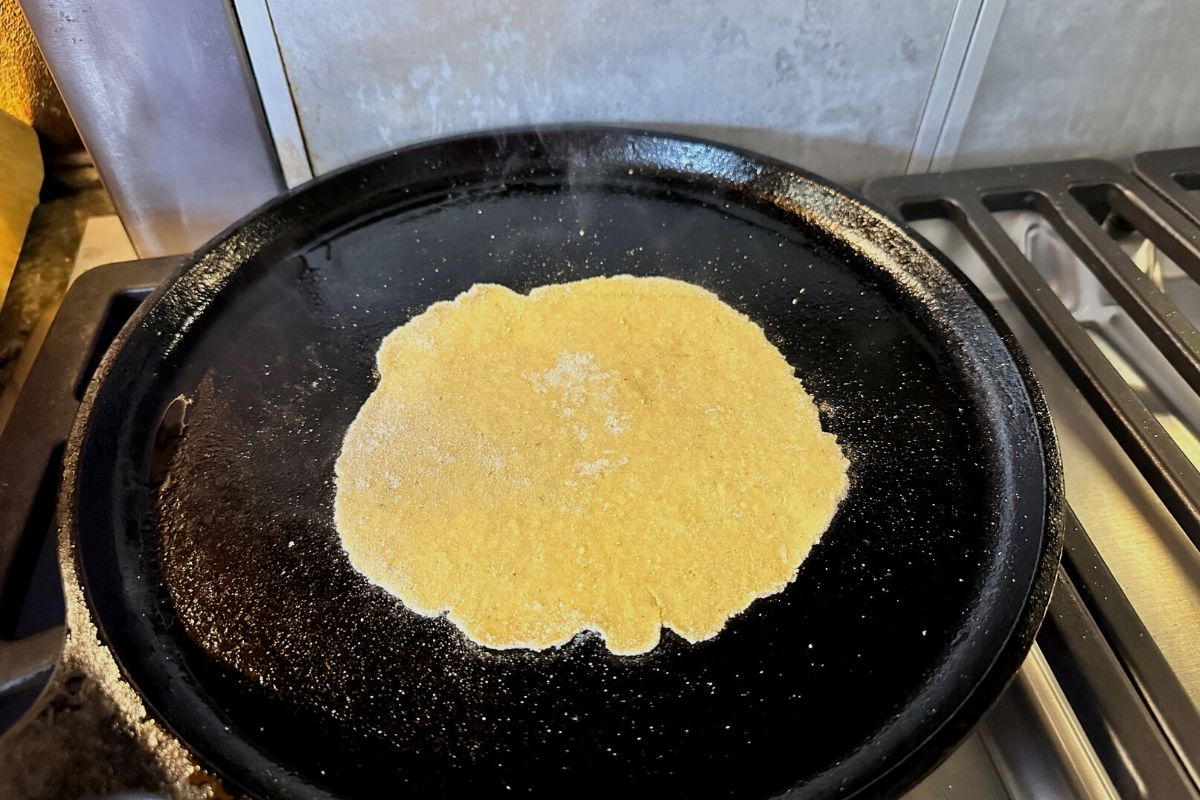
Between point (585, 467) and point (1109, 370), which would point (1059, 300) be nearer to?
point (1109, 370)

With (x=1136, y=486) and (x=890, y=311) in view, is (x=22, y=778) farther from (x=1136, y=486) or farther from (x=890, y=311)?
(x=1136, y=486)

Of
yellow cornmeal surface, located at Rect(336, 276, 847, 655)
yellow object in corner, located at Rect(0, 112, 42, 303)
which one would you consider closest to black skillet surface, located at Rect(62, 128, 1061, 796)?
yellow cornmeal surface, located at Rect(336, 276, 847, 655)

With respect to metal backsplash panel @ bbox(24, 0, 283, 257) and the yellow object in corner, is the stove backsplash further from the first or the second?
the yellow object in corner

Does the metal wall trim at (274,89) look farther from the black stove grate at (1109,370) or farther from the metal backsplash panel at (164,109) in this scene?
the black stove grate at (1109,370)

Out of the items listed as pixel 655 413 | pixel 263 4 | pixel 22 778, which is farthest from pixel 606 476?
pixel 263 4

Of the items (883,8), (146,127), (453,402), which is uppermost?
(146,127)

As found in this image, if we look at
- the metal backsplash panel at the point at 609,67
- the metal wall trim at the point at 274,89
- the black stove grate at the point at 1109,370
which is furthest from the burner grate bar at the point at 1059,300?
Result: the metal wall trim at the point at 274,89

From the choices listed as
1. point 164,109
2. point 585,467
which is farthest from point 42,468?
point 585,467
